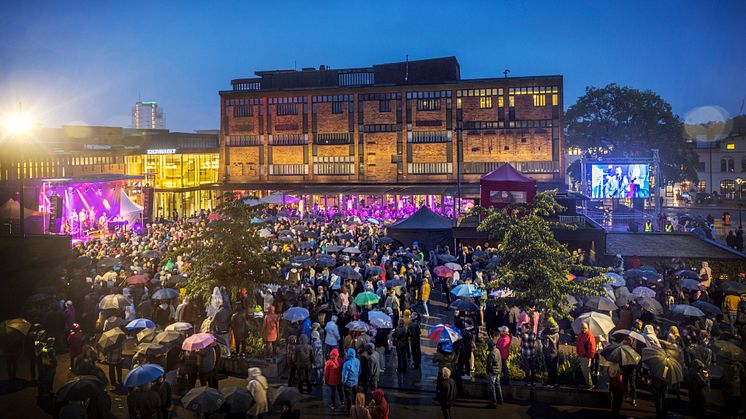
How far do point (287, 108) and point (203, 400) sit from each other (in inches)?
2026

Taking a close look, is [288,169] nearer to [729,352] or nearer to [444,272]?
[444,272]

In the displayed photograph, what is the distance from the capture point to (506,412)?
1033 centimetres

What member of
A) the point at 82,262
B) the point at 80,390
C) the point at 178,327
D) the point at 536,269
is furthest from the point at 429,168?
the point at 80,390

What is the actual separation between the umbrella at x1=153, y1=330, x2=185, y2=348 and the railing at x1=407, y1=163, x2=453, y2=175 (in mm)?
43626

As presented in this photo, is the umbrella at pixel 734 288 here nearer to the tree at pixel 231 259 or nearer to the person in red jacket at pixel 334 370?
the person in red jacket at pixel 334 370

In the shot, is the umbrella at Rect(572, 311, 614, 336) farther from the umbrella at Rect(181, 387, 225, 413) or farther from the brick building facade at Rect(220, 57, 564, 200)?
the brick building facade at Rect(220, 57, 564, 200)

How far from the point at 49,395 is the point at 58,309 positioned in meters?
3.21

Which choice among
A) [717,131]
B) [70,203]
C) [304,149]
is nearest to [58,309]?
[70,203]

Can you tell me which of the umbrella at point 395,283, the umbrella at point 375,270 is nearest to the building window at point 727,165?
the umbrella at point 375,270

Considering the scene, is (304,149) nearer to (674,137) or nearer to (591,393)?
(674,137)

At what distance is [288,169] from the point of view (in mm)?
57500

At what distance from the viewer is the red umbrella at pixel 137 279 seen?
16719 mm

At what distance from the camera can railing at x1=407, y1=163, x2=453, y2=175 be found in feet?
175

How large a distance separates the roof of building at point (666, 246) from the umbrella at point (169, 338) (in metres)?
17.5
